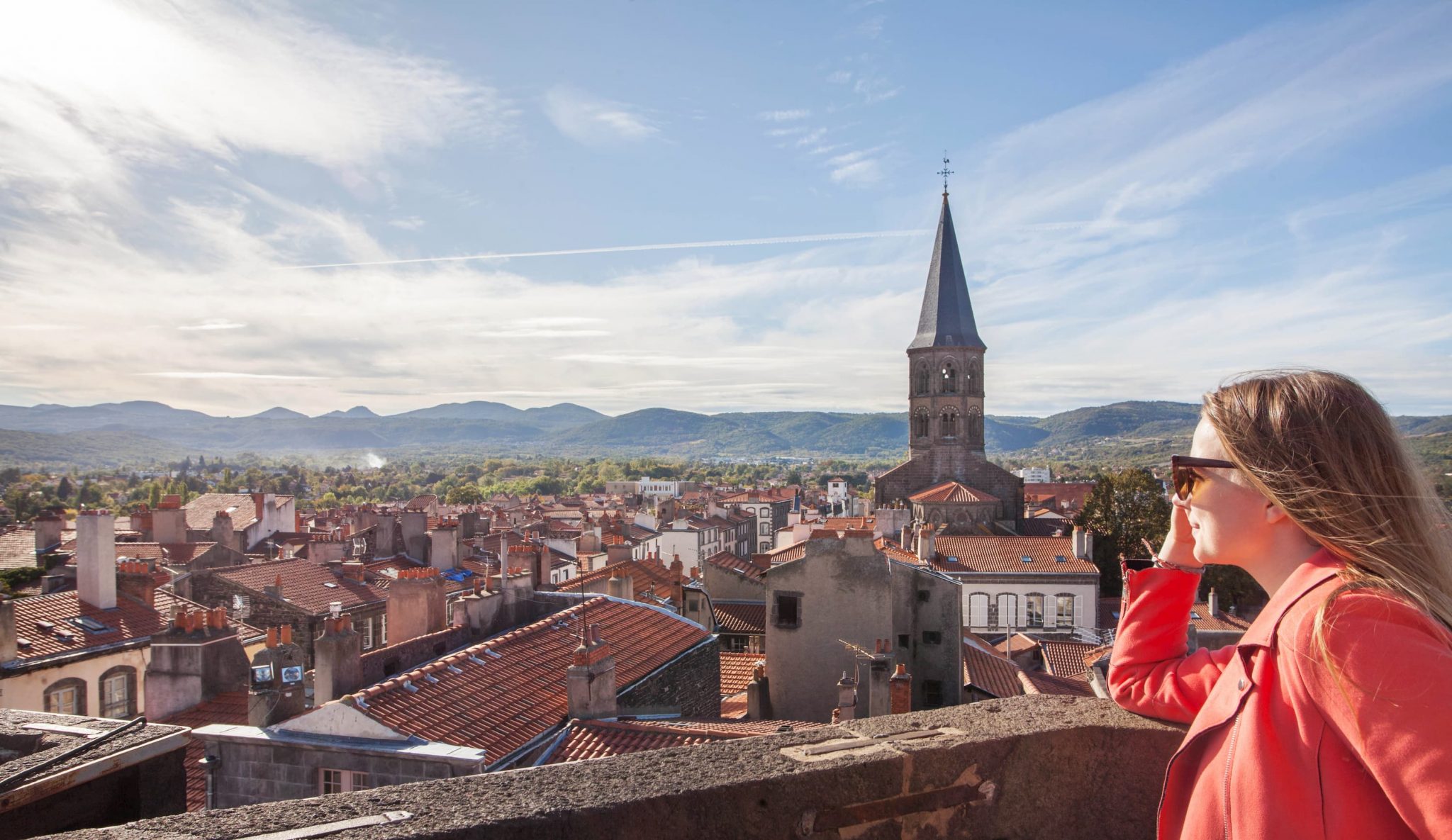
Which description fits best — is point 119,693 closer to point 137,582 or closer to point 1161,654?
point 137,582

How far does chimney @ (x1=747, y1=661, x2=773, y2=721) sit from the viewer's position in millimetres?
15734

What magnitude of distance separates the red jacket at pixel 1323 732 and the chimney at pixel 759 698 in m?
14.3

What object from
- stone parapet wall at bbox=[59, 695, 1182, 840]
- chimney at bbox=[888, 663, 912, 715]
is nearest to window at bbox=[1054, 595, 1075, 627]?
chimney at bbox=[888, 663, 912, 715]

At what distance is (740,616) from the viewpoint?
891 inches

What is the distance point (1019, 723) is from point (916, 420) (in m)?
51.9

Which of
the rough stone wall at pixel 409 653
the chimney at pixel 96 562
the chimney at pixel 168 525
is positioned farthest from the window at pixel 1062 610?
the chimney at pixel 168 525

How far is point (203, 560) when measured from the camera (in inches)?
1118

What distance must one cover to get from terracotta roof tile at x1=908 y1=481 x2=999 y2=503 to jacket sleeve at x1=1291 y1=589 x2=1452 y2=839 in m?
45.1

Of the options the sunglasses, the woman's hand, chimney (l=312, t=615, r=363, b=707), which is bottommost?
chimney (l=312, t=615, r=363, b=707)

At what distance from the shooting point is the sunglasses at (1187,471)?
2.11 m

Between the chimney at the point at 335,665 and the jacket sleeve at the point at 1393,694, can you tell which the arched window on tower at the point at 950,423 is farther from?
the jacket sleeve at the point at 1393,694

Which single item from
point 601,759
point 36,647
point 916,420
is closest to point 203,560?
point 36,647

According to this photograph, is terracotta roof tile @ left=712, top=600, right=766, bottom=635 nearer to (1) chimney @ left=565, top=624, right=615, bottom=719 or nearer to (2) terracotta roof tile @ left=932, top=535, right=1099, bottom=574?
(2) terracotta roof tile @ left=932, top=535, right=1099, bottom=574

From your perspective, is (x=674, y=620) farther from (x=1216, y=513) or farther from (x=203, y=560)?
(x=203, y=560)
